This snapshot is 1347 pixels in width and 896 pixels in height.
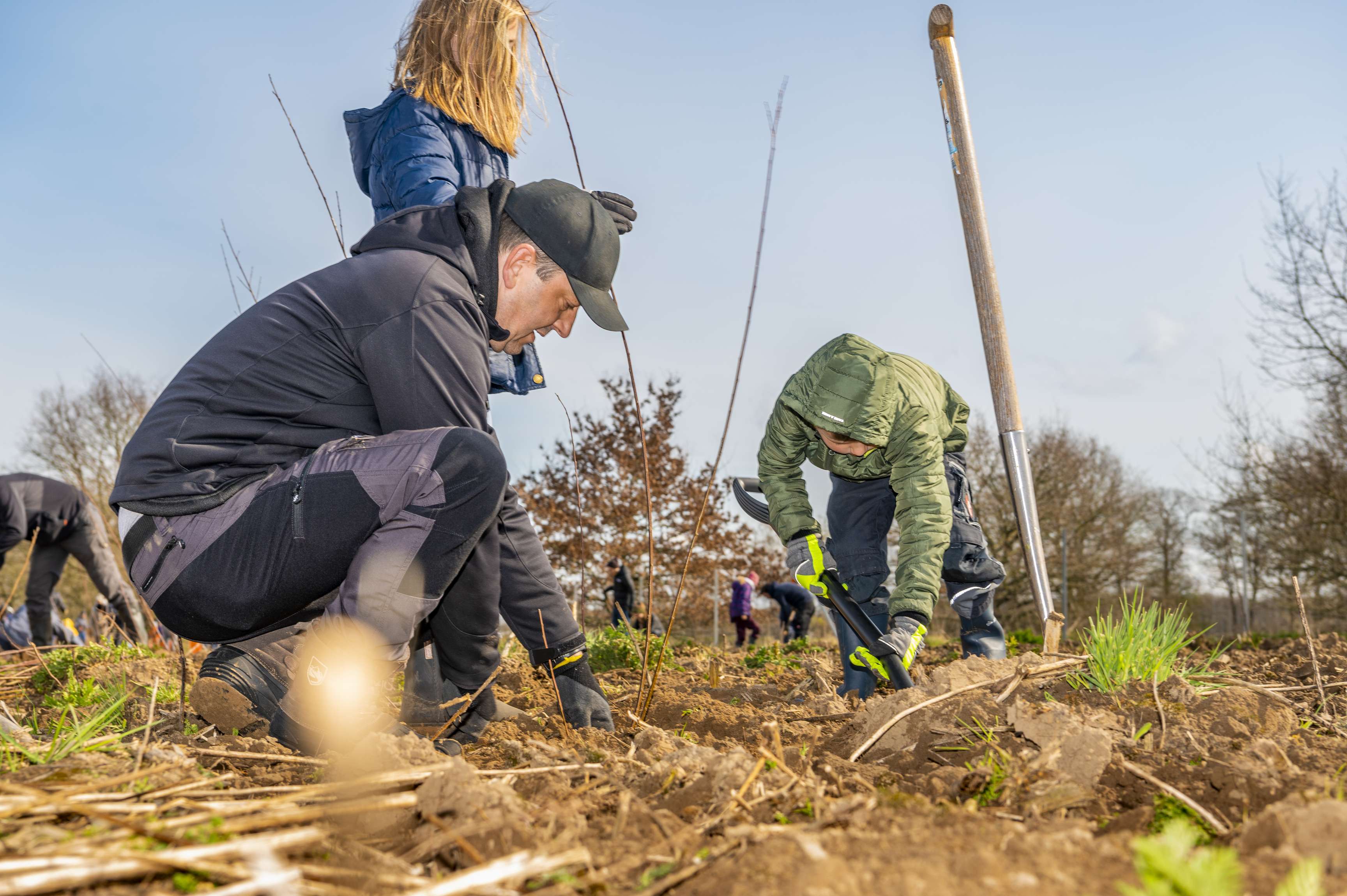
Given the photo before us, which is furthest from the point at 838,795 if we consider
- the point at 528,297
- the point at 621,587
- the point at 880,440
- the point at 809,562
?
the point at 621,587

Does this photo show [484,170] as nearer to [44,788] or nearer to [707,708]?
[707,708]

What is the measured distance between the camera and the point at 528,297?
2.26 metres

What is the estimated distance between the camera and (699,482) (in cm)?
1585

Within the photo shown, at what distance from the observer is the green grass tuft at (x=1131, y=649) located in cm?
221

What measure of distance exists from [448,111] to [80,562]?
5.68m

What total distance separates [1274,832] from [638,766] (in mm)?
997

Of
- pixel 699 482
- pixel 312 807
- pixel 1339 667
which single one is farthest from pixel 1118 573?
pixel 312 807

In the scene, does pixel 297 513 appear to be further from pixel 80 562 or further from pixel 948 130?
pixel 80 562

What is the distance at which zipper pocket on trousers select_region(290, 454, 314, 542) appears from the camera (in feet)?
6.22

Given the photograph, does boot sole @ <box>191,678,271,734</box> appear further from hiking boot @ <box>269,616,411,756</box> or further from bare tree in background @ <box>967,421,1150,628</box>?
bare tree in background @ <box>967,421,1150,628</box>

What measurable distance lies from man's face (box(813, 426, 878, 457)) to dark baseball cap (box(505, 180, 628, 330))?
128 centimetres

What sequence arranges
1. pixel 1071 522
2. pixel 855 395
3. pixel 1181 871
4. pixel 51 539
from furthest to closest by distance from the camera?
pixel 1071 522 < pixel 51 539 < pixel 855 395 < pixel 1181 871

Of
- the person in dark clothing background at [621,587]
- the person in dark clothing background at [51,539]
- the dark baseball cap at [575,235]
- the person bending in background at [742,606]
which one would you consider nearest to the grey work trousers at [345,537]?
the dark baseball cap at [575,235]

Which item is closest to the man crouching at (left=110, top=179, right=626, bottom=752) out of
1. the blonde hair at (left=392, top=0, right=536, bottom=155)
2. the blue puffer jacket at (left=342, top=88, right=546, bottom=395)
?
the blue puffer jacket at (left=342, top=88, right=546, bottom=395)
